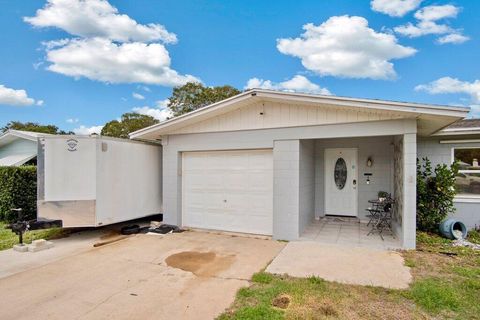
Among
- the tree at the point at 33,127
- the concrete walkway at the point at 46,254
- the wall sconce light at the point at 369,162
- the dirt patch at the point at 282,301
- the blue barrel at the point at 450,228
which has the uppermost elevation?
the tree at the point at 33,127

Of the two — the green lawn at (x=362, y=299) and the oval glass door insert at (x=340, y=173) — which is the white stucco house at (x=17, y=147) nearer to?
the oval glass door insert at (x=340, y=173)

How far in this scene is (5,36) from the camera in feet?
→ 31.1

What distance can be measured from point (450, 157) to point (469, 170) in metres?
0.62

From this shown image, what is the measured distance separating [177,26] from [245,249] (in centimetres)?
1030

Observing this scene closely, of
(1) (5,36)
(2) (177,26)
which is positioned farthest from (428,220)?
(1) (5,36)

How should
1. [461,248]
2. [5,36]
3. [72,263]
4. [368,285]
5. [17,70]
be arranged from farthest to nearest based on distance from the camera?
[17,70], [5,36], [461,248], [72,263], [368,285]

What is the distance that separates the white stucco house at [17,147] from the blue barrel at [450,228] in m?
14.4

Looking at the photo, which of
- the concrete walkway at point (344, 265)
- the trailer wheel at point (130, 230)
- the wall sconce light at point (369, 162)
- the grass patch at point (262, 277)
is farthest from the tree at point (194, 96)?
the grass patch at point (262, 277)

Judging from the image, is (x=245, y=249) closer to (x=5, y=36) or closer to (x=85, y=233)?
(x=85, y=233)

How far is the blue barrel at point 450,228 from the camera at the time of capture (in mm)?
6805

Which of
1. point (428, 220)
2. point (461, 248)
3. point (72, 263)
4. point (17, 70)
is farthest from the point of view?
point (17, 70)

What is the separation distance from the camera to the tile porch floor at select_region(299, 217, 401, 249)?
6.20 meters

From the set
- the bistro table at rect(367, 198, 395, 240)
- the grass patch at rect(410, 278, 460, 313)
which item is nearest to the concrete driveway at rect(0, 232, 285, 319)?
the grass patch at rect(410, 278, 460, 313)

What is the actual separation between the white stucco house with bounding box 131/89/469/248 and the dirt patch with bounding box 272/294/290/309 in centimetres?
297
